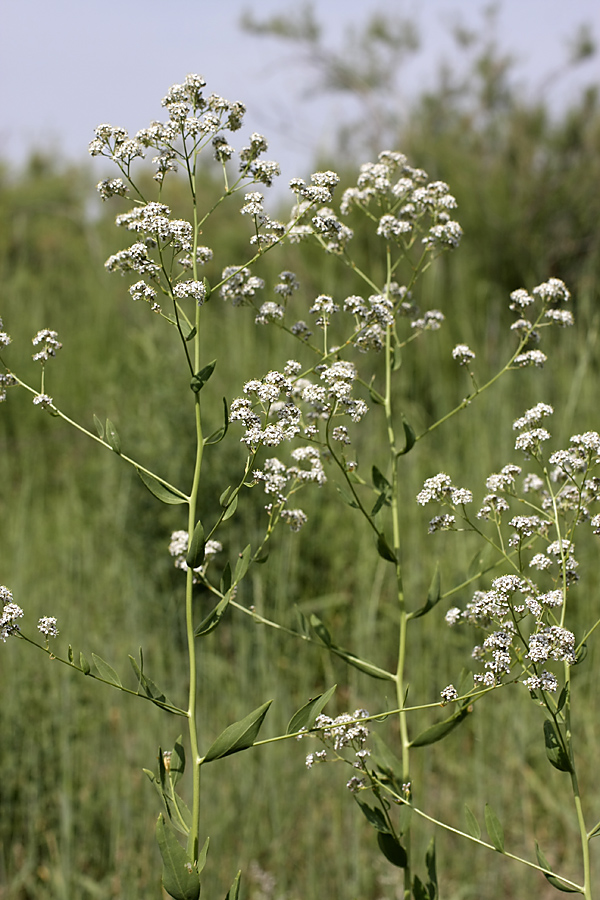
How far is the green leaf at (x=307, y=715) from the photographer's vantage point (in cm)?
119

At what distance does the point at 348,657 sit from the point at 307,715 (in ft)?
0.55

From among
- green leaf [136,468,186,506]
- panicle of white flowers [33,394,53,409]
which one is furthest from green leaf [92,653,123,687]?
panicle of white flowers [33,394,53,409]

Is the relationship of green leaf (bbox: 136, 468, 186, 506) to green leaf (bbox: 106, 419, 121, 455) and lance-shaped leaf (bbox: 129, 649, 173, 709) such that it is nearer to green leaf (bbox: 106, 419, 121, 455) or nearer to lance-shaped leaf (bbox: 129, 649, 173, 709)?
green leaf (bbox: 106, 419, 121, 455)

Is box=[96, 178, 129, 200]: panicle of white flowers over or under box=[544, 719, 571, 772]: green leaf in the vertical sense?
over

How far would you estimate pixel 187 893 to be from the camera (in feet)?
3.57

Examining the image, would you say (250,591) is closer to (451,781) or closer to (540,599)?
(451,781)

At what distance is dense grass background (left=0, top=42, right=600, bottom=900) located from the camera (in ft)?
8.43

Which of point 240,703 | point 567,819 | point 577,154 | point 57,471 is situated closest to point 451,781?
point 567,819

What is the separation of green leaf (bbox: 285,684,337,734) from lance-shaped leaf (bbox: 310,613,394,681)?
0.14 metres

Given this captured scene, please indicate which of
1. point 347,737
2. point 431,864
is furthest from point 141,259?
point 431,864

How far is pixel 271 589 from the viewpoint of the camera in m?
3.57

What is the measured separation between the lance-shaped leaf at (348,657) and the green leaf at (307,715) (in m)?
0.14

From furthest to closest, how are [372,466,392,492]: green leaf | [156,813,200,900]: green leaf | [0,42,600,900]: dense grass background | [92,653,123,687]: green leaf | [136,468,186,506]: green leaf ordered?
1. [0,42,600,900]: dense grass background
2. [372,466,392,492]: green leaf
3. [136,468,186,506]: green leaf
4. [92,653,123,687]: green leaf
5. [156,813,200,900]: green leaf

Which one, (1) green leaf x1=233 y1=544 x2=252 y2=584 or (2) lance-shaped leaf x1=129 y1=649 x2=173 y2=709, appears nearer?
(2) lance-shaped leaf x1=129 y1=649 x2=173 y2=709
